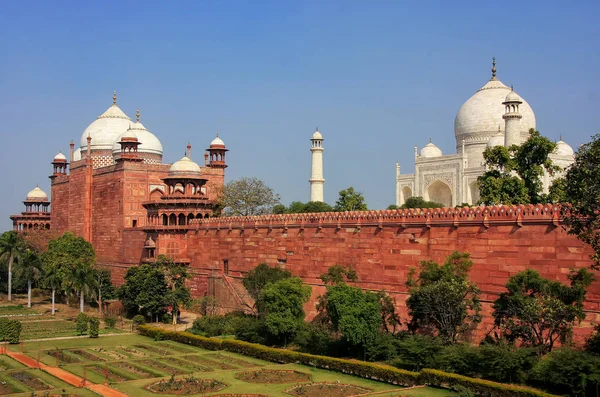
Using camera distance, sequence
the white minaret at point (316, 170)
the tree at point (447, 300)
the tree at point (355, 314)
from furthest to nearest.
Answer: the white minaret at point (316, 170)
the tree at point (355, 314)
the tree at point (447, 300)

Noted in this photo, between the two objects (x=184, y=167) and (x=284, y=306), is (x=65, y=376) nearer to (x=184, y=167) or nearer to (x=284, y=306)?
(x=284, y=306)

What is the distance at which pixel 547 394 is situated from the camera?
14992 mm

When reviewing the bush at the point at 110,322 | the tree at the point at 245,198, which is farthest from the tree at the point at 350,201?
the bush at the point at 110,322

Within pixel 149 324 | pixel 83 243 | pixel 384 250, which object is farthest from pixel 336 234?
pixel 83 243

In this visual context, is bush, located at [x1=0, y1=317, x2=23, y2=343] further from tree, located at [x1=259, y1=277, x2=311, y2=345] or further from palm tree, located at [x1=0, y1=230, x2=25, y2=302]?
palm tree, located at [x1=0, y1=230, x2=25, y2=302]

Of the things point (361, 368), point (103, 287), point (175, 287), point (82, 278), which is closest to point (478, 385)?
point (361, 368)

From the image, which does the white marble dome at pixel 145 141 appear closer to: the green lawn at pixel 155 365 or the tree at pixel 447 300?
the green lawn at pixel 155 365

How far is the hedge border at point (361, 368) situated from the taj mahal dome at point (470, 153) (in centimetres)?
2343

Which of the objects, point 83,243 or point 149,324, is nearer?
point 149,324

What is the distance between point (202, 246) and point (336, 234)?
31.1ft

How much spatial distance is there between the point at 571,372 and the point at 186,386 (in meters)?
8.48

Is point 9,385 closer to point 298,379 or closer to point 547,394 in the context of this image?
point 298,379

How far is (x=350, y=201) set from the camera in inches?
1614

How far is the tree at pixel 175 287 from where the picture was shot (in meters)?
27.5
